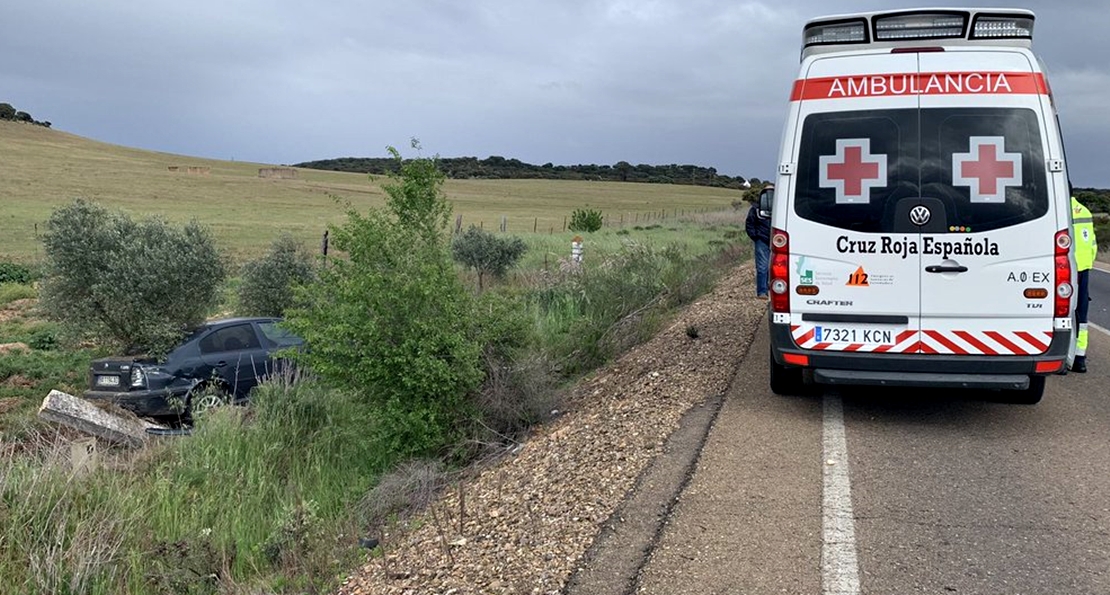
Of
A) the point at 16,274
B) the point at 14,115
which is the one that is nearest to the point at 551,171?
the point at 14,115

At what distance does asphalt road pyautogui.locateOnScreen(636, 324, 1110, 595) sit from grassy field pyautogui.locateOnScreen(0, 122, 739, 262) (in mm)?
25819

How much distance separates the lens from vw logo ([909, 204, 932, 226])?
5.85 meters

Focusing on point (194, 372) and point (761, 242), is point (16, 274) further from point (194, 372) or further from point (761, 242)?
point (761, 242)

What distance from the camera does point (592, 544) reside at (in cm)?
432

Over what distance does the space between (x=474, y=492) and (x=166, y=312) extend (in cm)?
959

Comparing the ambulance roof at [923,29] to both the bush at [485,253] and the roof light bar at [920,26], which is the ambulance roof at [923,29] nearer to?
the roof light bar at [920,26]

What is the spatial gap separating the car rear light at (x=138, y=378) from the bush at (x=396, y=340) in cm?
437

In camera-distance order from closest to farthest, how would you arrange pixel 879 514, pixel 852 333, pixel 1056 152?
1. pixel 879 514
2. pixel 1056 152
3. pixel 852 333

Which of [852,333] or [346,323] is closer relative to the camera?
[852,333]

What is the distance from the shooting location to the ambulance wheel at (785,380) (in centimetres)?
686

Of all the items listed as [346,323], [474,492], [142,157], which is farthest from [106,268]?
[142,157]

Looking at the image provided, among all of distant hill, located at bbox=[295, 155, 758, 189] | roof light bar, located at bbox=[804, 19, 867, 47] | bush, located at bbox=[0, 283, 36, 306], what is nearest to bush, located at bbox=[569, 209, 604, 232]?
bush, located at bbox=[0, 283, 36, 306]

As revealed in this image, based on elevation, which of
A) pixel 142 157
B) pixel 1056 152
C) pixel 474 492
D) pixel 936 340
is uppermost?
pixel 142 157

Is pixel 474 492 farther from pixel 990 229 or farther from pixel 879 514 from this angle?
pixel 990 229
